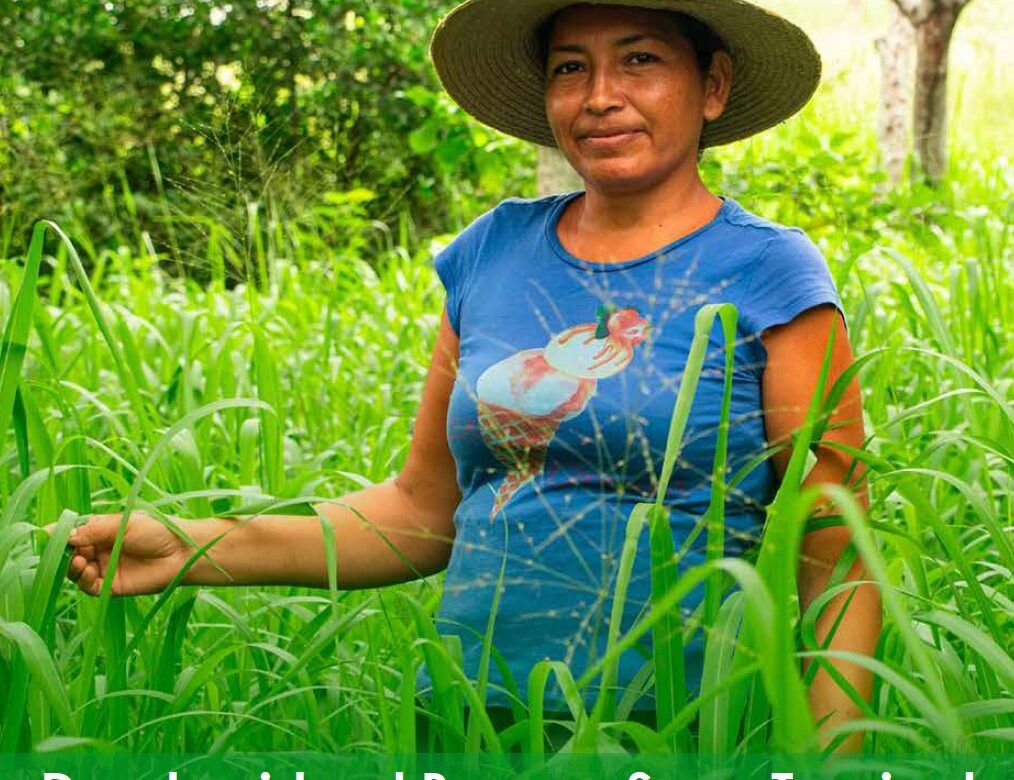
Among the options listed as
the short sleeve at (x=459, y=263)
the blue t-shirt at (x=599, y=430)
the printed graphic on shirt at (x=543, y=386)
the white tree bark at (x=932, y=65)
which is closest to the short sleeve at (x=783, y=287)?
the blue t-shirt at (x=599, y=430)

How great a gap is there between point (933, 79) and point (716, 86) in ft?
13.4

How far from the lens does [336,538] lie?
1.78 metres

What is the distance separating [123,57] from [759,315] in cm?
627

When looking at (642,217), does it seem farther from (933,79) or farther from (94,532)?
(933,79)

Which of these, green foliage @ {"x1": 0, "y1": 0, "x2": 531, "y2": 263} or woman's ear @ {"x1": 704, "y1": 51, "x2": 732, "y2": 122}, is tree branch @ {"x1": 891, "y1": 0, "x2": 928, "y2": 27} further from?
woman's ear @ {"x1": 704, "y1": 51, "x2": 732, "y2": 122}

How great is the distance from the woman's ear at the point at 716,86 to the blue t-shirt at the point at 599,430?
6.6 inches

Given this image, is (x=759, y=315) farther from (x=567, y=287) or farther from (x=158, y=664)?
(x=158, y=664)

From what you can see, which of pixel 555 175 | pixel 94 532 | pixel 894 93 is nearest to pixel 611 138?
pixel 94 532

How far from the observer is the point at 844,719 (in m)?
1.40

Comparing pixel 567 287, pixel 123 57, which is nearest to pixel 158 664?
pixel 567 287

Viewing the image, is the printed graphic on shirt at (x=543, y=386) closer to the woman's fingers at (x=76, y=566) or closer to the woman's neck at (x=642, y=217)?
the woman's neck at (x=642, y=217)

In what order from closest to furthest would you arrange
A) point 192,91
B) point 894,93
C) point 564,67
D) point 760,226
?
point 760,226 < point 564,67 < point 894,93 < point 192,91

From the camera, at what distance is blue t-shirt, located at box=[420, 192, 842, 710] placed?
1566 mm

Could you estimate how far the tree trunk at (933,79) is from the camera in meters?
5.44
